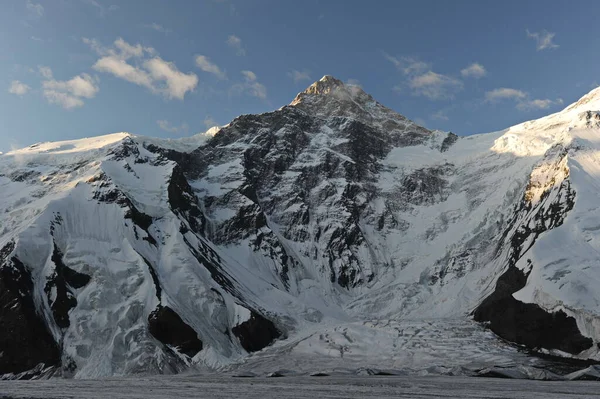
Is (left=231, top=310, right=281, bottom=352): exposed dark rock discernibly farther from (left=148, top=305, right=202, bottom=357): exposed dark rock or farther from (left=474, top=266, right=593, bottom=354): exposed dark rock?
(left=474, top=266, right=593, bottom=354): exposed dark rock

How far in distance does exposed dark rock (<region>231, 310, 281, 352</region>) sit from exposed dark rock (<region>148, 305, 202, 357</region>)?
17.1 metres

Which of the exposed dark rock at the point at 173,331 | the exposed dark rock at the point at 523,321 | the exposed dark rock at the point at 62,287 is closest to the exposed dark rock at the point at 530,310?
the exposed dark rock at the point at 523,321

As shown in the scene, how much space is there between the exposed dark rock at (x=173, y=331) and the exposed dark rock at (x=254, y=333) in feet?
56.1

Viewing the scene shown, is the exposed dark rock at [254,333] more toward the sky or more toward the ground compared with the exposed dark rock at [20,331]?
more toward the ground

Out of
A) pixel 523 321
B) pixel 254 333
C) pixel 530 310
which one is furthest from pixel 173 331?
pixel 530 310

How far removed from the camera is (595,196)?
534 ft

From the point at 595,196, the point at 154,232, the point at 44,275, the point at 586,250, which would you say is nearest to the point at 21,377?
the point at 44,275

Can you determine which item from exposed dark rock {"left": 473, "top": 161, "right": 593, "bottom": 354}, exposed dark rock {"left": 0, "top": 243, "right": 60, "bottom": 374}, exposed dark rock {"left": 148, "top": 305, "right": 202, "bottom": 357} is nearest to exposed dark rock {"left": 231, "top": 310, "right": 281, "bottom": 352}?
exposed dark rock {"left": 148, "top": 305, "right": 202, "bottom": 357}

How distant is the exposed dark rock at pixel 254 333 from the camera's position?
165200mm

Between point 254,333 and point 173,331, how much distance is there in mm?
27501

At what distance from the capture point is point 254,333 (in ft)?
553

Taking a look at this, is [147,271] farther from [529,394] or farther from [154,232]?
[529,394]

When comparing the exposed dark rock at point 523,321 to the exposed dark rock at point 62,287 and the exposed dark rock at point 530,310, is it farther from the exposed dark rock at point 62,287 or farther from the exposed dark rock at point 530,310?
the exposed dark rock at point 62,287

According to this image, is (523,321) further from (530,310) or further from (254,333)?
(254,333)
